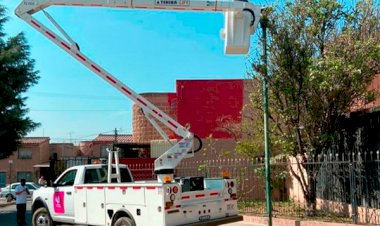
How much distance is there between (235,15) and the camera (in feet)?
36.7

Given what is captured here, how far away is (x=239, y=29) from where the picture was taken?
36.0 ft

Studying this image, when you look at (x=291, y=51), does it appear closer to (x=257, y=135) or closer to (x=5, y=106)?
(x=257, y=135)

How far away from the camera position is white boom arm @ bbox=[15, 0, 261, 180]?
1094cm

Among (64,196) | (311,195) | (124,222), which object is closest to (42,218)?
(64,196)

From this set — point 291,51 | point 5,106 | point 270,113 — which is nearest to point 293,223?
point 270,113

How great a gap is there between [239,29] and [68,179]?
6.64m

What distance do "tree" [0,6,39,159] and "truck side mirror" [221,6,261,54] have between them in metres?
15.3

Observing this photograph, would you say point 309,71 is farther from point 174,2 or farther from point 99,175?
point 99,175

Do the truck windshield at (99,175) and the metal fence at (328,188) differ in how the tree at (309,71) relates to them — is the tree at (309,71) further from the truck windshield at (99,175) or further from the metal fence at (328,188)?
the truck windshield at (99,175)

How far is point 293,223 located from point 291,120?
310 cm

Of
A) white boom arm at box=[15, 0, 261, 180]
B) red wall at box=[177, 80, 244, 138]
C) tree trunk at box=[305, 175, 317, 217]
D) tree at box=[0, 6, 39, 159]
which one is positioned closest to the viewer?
white boom arm at box=[15, 0, 261, 180]

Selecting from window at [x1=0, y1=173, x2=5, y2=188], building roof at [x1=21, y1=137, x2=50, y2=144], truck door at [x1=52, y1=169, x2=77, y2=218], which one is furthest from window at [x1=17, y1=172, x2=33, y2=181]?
truck door at [x1=52, y1=169, x2=77, y2=218]

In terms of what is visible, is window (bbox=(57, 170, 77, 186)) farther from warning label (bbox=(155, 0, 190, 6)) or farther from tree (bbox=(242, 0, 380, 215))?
tree (bbox=(242, 0, 380, 215))

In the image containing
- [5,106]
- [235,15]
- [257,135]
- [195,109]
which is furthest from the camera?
[195,109]
